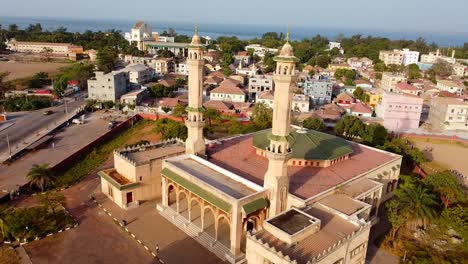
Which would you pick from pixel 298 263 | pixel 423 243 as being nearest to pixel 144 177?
pixel 298 263

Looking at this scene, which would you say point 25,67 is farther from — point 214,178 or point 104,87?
point 214,178

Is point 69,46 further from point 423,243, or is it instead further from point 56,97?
point 423,243

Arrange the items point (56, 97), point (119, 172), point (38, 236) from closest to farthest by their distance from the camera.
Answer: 1. point (38, 236)
2. point (119, 172)
3. point (56, 97)

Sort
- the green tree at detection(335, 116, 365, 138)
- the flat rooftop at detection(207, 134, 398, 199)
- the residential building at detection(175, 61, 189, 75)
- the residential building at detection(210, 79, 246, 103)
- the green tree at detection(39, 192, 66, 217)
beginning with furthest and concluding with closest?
the residential building at detection(175, 61, 189, 75) < the residential building at detection(210, 79, 246, 103) < the green tree at detection(335, 116, 365, 138) < the green tree at detection(39, 192, 66, 217) < the flat rooftop at detection(207, 134, 398, 199)

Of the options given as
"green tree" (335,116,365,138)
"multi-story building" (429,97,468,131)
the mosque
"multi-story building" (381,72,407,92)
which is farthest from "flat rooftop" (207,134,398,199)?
"multi-story building" (381,72,407,92)

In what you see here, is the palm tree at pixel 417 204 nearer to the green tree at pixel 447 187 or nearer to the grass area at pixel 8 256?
the green tree at pixel 447 187

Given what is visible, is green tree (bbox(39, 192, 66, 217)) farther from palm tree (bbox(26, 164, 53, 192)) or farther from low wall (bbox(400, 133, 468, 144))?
low wall (bbox(400, 133, 468, 144))
